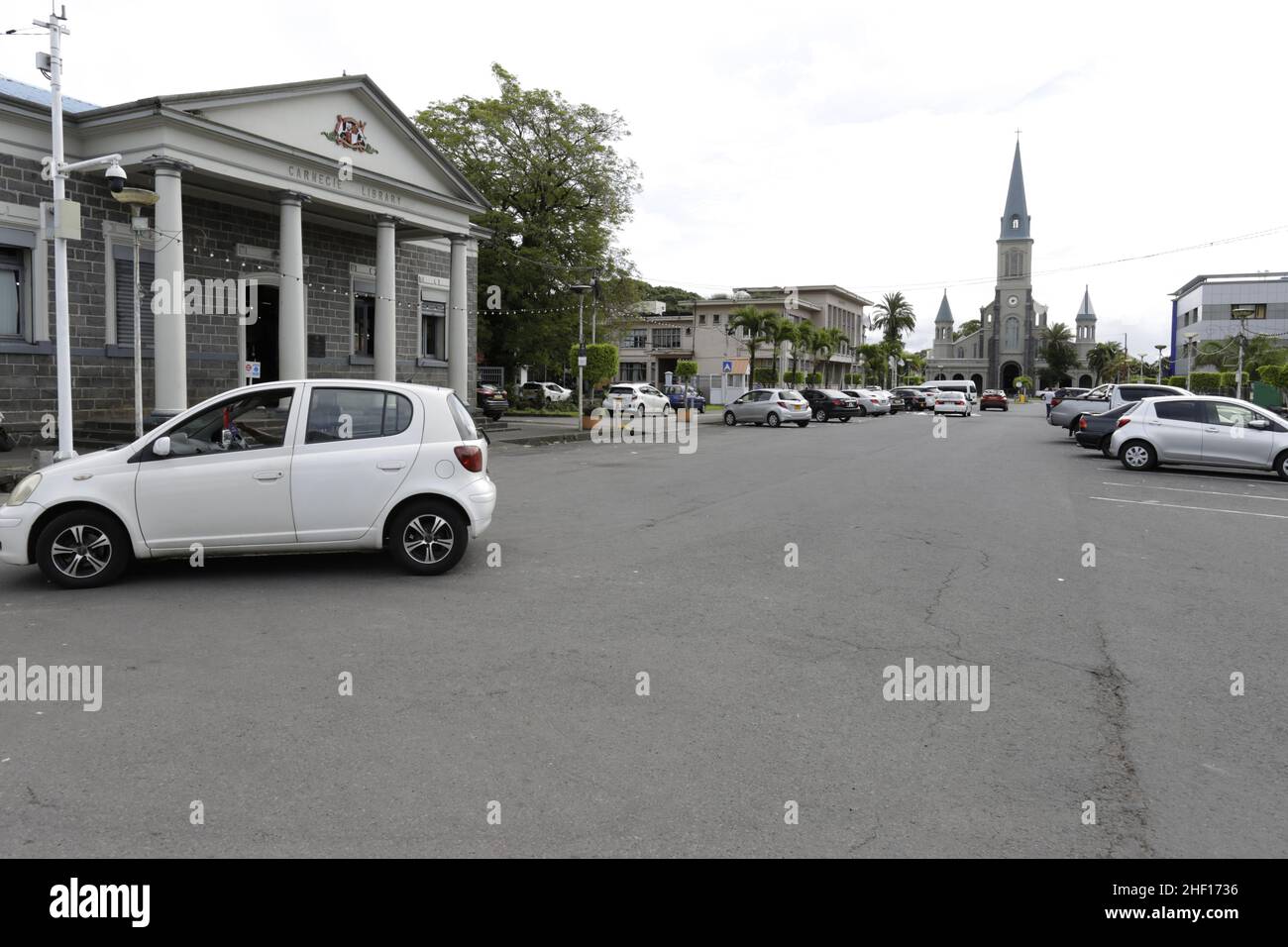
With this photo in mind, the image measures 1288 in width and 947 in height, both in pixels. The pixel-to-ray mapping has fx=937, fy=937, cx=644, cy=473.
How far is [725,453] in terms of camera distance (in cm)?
2239

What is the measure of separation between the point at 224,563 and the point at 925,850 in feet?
23.3

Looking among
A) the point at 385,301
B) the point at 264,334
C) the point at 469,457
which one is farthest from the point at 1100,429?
the point at 264,334

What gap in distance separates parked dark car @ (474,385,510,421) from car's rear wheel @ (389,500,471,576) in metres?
23.5

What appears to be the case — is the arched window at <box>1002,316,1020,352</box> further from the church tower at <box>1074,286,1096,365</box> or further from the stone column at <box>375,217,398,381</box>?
the stone column at <box>375,217,398,381</box>

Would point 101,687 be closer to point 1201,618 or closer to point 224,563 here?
point 224,563

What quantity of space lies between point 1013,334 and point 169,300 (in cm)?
12892

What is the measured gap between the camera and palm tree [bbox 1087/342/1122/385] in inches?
4995

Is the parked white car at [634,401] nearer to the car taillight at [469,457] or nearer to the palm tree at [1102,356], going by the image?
the car taillight at [469,457]

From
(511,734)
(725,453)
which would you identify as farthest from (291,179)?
(511,734)

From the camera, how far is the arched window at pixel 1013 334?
431 feet

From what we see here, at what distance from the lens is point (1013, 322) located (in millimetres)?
131500

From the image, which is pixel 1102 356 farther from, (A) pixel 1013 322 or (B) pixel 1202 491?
(B) pixel 1202 491

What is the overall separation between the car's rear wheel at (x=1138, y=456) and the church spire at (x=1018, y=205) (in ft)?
392

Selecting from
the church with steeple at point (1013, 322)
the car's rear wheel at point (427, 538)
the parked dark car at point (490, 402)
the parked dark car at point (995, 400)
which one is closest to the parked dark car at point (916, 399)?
the parked dark car at point (995, 400)
